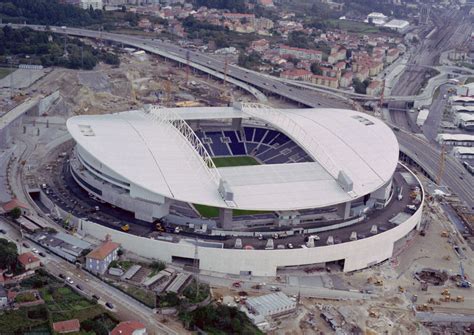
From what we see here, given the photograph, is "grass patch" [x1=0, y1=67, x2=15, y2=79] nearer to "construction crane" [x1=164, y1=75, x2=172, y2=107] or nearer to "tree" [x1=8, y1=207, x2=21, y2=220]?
"construction crane" [x1=164, y1=75, x2=172, y2=107]

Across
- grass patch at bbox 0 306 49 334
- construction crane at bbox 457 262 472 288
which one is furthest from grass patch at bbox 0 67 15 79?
construction crane at bbox 457 262 472 288

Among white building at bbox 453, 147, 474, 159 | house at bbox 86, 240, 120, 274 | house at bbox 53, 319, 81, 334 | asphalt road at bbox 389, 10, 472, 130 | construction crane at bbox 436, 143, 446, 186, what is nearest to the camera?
house at bbox 53, 319, 81, 334

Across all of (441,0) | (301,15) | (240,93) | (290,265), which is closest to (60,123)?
(240,93)

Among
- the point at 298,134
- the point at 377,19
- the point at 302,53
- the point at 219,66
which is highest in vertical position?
the point at 298,134

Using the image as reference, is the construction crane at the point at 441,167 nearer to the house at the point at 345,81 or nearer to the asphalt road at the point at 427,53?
the asphalt road at the point at 427,53

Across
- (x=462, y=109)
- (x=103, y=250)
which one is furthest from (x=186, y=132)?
(x=462, y=109)

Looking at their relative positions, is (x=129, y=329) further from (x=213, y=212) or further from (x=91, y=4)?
(x=91, y=4)

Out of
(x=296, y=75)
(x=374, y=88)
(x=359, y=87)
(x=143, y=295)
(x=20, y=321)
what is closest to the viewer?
(x=20, y=321)
